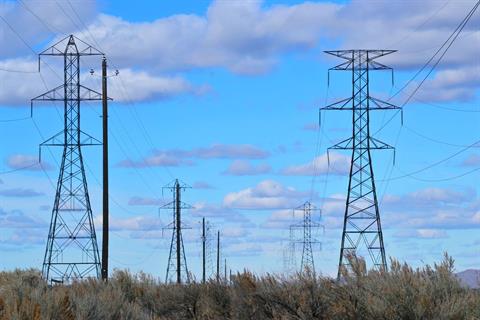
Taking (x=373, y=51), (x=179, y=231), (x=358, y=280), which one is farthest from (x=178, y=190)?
(x=358, y=280)

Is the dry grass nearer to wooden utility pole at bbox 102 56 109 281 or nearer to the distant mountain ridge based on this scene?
the distant mountain ridge

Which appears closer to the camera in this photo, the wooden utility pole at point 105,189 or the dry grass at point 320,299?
the dry grass at point 320,299

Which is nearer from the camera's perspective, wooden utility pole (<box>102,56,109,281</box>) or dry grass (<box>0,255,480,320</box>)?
dry grass (<box>0,255,480,320</box>)

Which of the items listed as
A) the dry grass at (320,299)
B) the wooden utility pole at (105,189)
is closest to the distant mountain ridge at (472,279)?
the dry grass at (320,299)

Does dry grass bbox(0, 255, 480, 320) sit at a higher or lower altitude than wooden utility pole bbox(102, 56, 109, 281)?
lower

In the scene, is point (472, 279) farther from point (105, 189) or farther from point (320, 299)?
point (105, 189)

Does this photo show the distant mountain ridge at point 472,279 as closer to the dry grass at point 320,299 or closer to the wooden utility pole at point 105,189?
the dry grass at point 320,299

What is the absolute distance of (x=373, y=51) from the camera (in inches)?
2028

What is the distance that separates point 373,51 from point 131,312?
34227 mm

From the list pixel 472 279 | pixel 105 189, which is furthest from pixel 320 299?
pixel 105 189

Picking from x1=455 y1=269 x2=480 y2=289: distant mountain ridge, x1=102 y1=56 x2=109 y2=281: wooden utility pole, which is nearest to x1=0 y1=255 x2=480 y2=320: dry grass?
x1=455 y1=269 x2=480 y2=289: distant mountain ridge

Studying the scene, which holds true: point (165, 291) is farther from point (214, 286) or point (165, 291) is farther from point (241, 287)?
point (241, 287)

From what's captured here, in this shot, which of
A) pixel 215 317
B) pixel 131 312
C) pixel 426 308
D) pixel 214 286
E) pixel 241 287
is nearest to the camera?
pixel 426 308

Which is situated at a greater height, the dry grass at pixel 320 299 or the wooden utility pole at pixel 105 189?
the wooden utility pole at pixel 105 189
